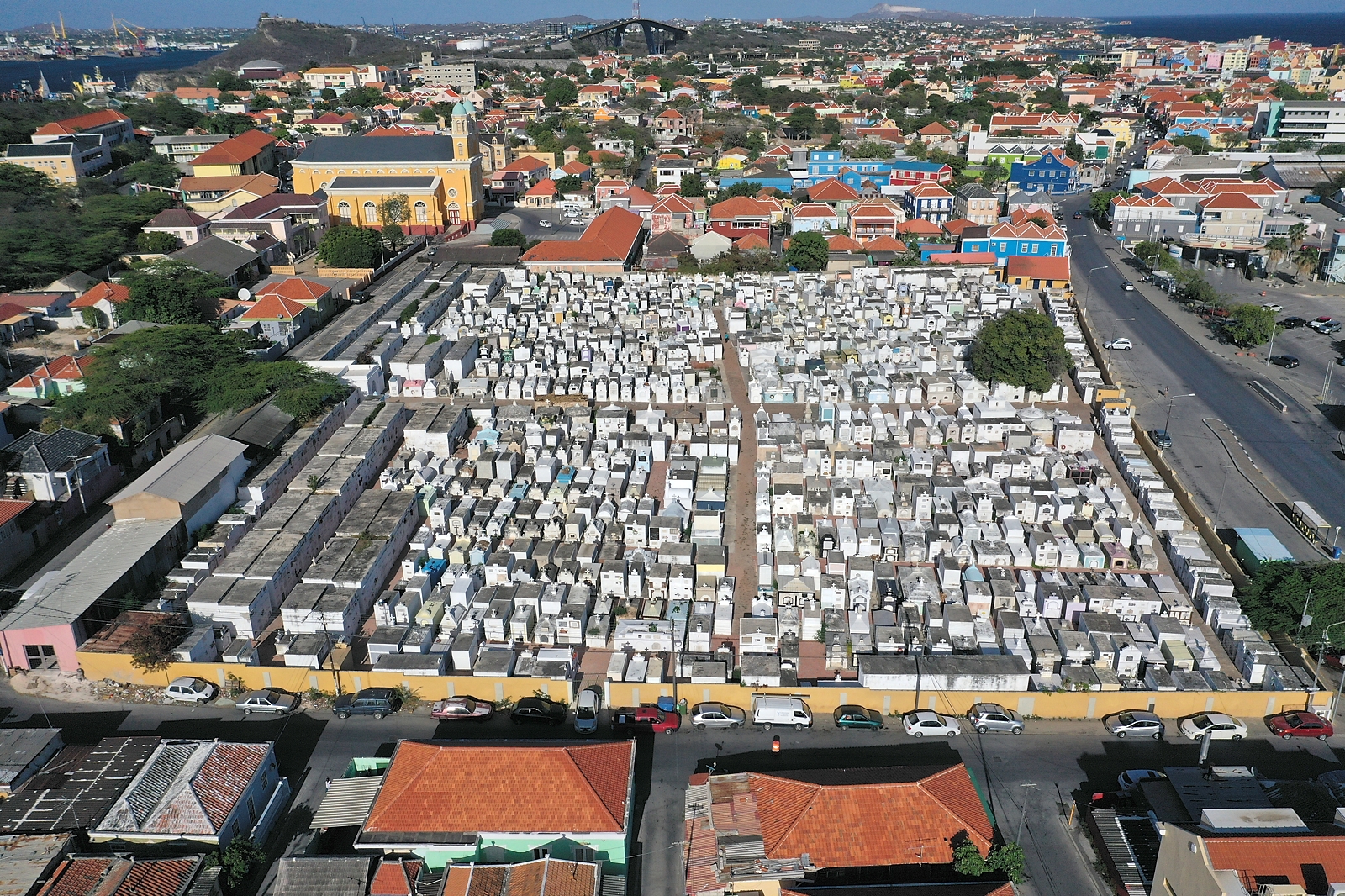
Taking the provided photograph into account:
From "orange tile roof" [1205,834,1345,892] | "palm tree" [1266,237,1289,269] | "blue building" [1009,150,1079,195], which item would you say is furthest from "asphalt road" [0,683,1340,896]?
"blue building" [1009,150,1079,195]

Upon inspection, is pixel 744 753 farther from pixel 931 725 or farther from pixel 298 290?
pixel 298 290

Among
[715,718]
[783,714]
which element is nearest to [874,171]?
[783,714]

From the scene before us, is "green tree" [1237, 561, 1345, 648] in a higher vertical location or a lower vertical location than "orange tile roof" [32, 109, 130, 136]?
lower

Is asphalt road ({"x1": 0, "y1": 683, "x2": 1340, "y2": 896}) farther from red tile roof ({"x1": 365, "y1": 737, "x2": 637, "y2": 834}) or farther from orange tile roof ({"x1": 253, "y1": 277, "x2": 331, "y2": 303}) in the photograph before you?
orange tile roof ({"x1": 253, "y1": 277, "x2": 331, "y2": 303})

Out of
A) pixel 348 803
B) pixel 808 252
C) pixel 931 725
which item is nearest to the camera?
pixel 348 803

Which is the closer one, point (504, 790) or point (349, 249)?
point (504, 790)

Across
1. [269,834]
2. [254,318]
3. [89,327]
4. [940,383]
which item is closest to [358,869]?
[269,834]
